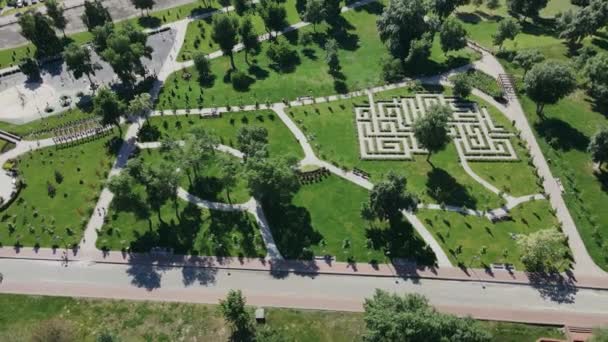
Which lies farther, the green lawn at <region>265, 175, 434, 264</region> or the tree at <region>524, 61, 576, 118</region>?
the tree at <region>524, 61, 576, 118</region>

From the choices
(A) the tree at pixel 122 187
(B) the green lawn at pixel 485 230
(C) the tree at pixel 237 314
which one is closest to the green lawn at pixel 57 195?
(A) the tree at pixel 122 187

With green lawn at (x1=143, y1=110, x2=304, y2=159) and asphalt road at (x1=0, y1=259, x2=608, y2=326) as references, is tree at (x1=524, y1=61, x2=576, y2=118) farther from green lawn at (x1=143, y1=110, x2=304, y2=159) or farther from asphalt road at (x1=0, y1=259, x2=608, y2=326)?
green lawn at (x1=143, y1=110, x2=304, y2=159)

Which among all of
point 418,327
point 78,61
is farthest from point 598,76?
point 78,61

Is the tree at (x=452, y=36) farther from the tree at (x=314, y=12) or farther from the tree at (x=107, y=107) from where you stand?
the tree at (x=107, y=107)

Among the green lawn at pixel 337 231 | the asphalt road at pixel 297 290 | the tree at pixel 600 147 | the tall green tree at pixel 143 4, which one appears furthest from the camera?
the tall green tree at pixel 143 4

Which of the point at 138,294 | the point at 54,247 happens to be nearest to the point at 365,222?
the point at 138,294

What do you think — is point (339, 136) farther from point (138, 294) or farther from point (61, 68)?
point (61, 68)

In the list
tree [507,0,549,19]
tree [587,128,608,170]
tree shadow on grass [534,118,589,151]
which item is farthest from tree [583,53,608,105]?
tree [507,0,549,19]
